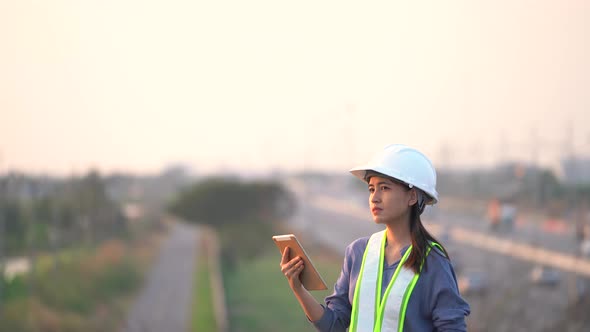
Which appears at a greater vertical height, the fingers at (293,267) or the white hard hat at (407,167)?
the white hard hat at (407,167)

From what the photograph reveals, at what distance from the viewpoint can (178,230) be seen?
7225cm

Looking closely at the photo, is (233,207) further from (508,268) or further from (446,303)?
(446,303)

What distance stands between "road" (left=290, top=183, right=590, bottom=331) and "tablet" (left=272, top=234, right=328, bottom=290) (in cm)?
1769

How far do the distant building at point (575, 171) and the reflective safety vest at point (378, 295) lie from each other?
3851cm

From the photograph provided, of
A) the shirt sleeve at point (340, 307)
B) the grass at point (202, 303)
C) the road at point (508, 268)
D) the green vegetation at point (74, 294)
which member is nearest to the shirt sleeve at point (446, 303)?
the shirt sleeve at point (340, 307)

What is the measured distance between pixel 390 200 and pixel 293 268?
472 mm

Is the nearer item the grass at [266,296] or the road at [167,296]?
the road at [167,296]

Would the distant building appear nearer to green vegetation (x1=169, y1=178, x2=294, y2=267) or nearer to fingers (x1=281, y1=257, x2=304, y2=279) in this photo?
green vegetation (x1=169, y1=178, x2=294, y2=267)

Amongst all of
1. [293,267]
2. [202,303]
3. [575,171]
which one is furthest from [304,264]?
[575,171]

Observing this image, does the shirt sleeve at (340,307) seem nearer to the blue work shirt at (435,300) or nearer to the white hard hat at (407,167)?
the blue work shirt at (435,300)

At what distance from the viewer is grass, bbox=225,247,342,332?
2917cm

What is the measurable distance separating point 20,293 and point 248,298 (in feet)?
40.4

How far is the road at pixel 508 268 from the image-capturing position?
27062mm

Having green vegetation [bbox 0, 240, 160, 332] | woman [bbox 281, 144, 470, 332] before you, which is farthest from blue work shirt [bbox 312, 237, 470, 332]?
green vegetation [bbox 0, 240, 160, 332]
